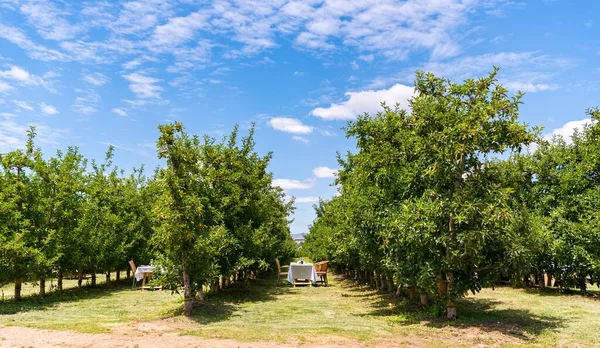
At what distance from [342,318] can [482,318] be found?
383 cm

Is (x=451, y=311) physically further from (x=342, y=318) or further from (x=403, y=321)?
(x=342, y=318)

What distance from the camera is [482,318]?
11.0 metres

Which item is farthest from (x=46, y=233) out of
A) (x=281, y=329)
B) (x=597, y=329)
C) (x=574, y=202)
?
(x=574, y=202)

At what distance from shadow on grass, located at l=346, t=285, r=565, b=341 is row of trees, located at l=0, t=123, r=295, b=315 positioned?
5.75 meters

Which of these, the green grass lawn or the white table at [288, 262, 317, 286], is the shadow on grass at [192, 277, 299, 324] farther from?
the white table at [288, 262, 317, 286]

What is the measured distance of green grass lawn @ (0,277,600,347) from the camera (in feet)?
29.9

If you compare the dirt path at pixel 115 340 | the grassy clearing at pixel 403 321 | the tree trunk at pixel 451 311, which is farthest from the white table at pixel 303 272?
the dirt path at pixel 115 340

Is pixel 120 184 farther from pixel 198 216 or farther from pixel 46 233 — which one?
pixel 198 216

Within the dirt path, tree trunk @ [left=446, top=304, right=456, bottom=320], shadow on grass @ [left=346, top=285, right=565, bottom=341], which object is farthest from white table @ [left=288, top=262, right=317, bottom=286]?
the dirt path

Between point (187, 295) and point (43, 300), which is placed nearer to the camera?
point (187, 295)

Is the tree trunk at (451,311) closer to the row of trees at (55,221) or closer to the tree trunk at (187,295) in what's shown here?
the tree trunk at (187,295)

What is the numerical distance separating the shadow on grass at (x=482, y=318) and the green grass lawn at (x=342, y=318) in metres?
0.02

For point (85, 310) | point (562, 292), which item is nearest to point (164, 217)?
point (85, 310)

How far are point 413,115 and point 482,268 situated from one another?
4521 mm
